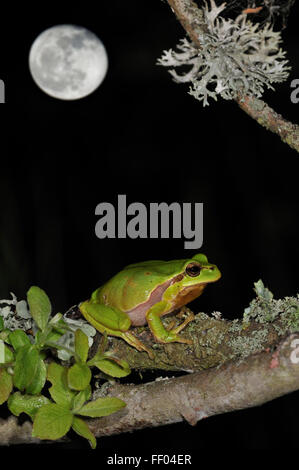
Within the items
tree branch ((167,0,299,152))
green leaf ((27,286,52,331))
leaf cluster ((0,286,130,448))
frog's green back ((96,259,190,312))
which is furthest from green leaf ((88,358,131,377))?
tree branch ((167,0,299,152))

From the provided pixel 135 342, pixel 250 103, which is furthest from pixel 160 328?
pixel 250 103

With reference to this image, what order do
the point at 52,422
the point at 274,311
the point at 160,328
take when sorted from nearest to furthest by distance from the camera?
the point at 52,422 → the point at 274,311 → the point at 160,328

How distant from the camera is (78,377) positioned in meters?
0.84

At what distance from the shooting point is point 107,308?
1.09 meters

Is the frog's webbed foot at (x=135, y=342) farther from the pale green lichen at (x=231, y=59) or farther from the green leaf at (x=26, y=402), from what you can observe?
the pale green lichen at (x=231, y=59)

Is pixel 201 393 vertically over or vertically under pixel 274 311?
under

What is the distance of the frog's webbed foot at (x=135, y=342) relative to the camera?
41.0 inches

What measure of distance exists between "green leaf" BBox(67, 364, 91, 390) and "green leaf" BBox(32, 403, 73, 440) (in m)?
0.05

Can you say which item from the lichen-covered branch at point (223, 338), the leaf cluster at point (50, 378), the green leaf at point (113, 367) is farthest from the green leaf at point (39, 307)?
Result: the lichen-covered branch at point (223, 338)

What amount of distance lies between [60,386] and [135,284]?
30cm

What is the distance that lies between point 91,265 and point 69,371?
158 inches

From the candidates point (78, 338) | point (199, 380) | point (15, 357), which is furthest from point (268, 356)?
point (15, 357)

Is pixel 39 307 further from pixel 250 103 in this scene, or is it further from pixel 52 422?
pixel 250 103

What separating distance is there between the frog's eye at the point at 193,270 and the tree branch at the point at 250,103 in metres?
0.32
